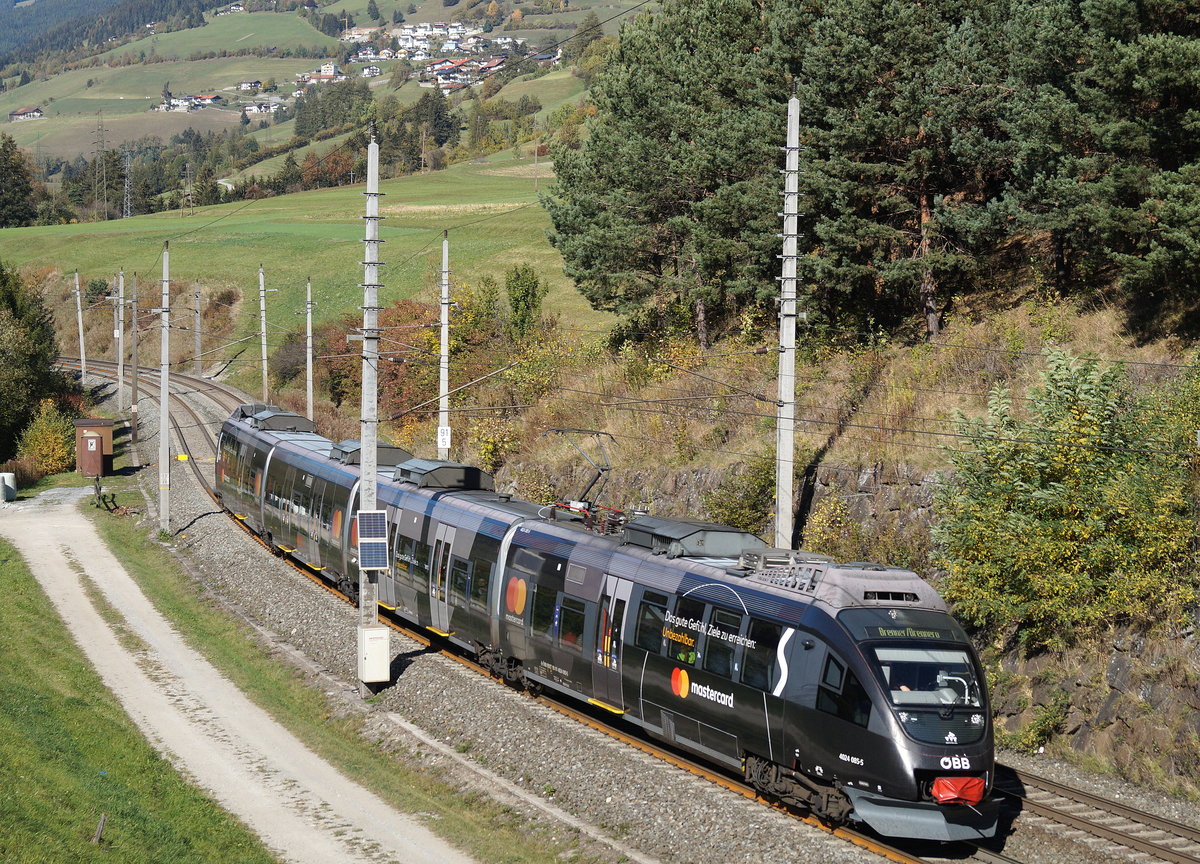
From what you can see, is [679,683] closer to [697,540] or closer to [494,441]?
[697,540]

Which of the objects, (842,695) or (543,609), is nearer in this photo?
(842,695)

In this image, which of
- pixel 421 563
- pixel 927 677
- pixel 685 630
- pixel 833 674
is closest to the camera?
pixel 927 677

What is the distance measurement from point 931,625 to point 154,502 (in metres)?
39.1

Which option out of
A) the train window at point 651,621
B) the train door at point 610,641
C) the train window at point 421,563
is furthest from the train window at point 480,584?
the train window at point 651,621

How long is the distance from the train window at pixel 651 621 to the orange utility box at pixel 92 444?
38.2 m

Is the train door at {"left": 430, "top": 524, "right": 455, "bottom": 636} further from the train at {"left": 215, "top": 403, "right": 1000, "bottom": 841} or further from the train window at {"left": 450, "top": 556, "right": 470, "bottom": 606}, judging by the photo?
the train window at {"left": 450, "top": 556, "right": 470, "bottom": 606}

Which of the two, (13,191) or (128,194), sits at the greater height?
(13,191)

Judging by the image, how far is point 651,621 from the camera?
19.4 metres

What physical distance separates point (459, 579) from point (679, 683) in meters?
7.75

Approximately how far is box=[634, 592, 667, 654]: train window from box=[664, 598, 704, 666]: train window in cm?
22

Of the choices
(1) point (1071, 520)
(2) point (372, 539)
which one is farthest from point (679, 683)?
(2) point (372, 539)

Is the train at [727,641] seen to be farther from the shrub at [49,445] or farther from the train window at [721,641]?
the shrub at [49,445]

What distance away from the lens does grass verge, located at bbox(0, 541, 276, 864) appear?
575 inches

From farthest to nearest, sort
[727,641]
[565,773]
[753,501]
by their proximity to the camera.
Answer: [753,501] → [565,773] → [727,641]
